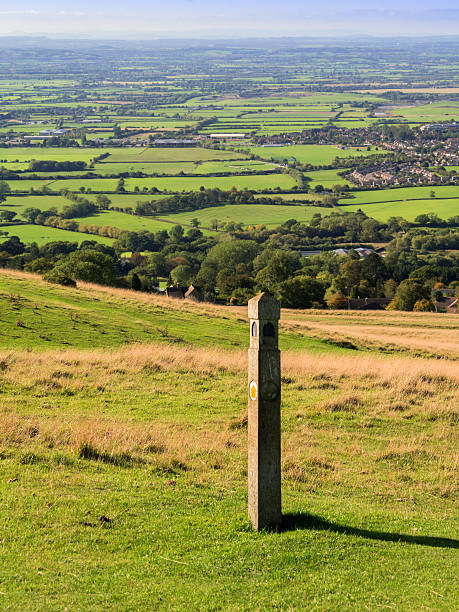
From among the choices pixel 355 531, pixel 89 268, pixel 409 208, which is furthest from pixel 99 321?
pixel 409 208

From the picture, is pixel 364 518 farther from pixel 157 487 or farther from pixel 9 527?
pixel 9 527

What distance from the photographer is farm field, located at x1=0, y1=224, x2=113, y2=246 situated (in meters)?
111

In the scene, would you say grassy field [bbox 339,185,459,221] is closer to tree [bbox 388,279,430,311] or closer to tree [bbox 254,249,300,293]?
tree [bbox 254,249,300,293]

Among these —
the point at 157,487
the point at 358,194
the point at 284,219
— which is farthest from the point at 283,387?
the point at 358,194

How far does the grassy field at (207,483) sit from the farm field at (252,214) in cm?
12105

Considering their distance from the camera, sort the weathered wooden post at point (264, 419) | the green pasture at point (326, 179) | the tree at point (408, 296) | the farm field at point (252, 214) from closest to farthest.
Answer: the weathered wooden post at point (264, 419) < the tree at point (408, 296) < the farm field at point (252, 214) < the green pasture at point (326, 179)

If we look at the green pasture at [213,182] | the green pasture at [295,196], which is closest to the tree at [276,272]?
the green pasture at [295,196]

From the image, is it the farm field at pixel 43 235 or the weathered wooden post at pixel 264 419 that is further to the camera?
the farm field at pixel 43 235

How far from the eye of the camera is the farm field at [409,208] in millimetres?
146250

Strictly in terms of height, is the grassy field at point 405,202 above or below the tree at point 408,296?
above

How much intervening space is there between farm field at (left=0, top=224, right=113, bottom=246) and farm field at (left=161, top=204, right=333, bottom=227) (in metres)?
26.3

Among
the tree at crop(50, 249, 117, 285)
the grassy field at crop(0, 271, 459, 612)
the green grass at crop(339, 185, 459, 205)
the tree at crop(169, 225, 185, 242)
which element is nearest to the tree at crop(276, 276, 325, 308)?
the tree at crop(50, 249, 117, 285)

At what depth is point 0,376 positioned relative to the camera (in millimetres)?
16656

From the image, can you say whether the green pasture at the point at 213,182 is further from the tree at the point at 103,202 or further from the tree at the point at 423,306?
the tree at the point at 423,306
